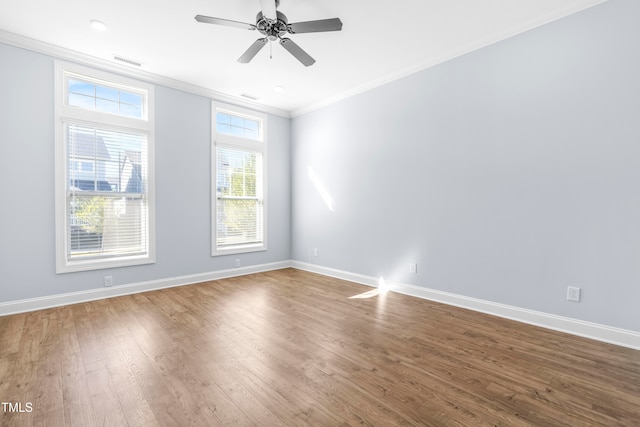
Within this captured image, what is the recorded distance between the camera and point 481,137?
3324 mm

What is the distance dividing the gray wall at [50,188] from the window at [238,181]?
17cm

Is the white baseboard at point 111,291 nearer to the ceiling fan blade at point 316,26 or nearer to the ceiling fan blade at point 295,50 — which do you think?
the ceiling fan blade at point 295,50

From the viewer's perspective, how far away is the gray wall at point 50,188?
3207 mm

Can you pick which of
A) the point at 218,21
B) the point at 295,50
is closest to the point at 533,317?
the point at 295,50

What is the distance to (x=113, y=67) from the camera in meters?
3.83

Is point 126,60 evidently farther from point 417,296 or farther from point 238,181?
point 417,296

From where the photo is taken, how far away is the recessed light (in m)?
2.97

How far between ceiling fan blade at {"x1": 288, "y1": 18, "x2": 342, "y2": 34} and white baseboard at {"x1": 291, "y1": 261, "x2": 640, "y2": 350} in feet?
10.5

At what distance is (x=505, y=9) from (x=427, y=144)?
153cm

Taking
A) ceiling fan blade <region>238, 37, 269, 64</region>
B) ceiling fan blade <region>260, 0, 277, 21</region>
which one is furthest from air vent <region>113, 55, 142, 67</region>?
ceiling fan blade <region>260, 0, 277, 21</region>

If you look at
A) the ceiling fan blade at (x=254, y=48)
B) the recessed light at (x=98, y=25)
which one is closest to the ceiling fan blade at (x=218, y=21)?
the ceiling fan blade at (x=254, y=48)

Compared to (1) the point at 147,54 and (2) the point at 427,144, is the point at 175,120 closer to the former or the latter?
(1) the point at 147,54

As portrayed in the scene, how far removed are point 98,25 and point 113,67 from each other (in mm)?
917

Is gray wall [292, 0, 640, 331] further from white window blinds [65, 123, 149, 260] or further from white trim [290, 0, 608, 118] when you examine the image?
white window blinds [65, 123, 149, 260]
